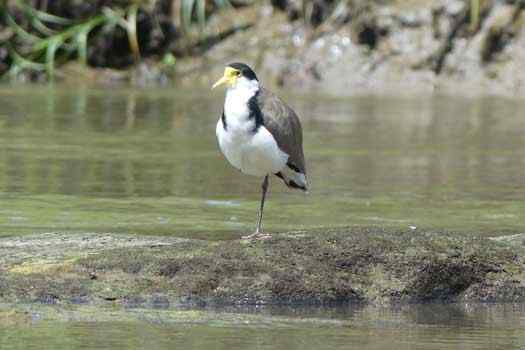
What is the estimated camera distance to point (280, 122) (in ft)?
28.6

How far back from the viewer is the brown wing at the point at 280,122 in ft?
28.4

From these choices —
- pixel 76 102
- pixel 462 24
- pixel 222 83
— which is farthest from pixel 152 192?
pixel 462 24

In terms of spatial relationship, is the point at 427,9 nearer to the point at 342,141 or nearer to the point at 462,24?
the point at 462,24

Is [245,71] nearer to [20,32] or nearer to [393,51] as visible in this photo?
[393,51]

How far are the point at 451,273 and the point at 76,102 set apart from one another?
466 inches

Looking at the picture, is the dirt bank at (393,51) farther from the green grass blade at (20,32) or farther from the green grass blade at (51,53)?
the green grass blade at (20,32)

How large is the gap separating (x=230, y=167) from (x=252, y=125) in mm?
4581

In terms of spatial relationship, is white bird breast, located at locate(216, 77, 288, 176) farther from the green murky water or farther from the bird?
the green murky water

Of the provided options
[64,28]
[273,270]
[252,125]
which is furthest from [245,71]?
[64,28]

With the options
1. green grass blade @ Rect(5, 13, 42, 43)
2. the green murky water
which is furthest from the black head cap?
green grass blade @ Rect(5, 13, 42, 43)

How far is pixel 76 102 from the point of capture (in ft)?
61.5

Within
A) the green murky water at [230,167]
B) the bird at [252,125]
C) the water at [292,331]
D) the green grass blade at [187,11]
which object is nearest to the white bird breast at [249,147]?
the bird at [252,125]

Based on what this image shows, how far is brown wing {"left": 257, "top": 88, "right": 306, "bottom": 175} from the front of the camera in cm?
865

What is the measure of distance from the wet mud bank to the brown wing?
104 cm
